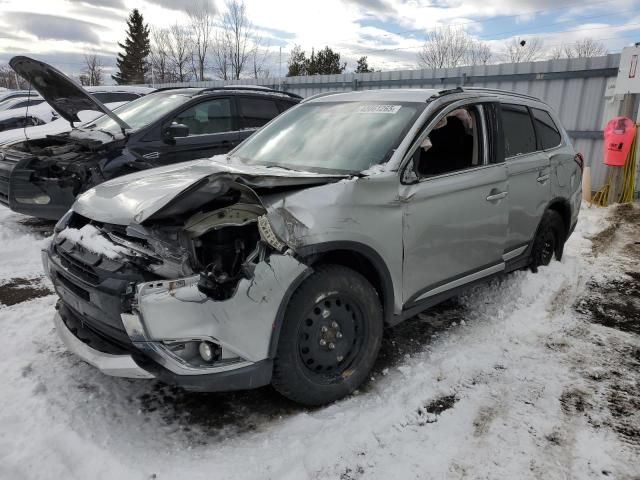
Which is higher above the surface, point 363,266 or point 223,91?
point 223,91

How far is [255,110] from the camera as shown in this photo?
723 cm

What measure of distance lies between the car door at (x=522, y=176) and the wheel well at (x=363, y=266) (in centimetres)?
160

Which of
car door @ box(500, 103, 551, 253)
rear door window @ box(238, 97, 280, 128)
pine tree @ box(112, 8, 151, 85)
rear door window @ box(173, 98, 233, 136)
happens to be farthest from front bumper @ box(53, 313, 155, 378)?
pine tree @ box(112, 8, 151, 85)

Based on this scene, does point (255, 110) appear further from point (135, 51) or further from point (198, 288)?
point (135, 51)

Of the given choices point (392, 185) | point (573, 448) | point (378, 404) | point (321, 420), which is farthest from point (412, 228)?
point (573, 448)

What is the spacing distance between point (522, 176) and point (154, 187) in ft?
10.2

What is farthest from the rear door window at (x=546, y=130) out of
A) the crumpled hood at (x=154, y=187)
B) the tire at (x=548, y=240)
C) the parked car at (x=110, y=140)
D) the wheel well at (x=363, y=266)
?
the parked car at (x=110, y=140)

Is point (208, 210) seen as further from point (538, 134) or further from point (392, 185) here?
point (538, 134)

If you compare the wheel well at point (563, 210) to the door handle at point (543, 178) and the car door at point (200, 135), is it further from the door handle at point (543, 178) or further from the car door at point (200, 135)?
the car door at point (200, 135)

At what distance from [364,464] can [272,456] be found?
471 mm

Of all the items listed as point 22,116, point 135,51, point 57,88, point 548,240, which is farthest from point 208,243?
point 135,51

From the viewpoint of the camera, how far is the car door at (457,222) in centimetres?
320

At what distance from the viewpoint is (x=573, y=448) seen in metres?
2.57

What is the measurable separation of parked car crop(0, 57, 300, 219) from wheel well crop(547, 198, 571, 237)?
4290 millimetres
